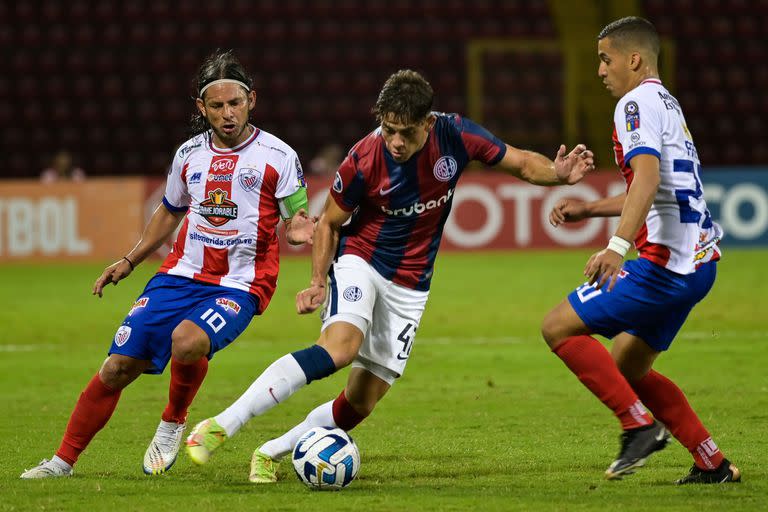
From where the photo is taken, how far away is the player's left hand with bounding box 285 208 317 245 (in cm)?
534

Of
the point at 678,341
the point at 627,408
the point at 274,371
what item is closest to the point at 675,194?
the point at 627,408

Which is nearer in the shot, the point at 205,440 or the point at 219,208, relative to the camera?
the point at 205,440

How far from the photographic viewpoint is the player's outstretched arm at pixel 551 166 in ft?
16.8

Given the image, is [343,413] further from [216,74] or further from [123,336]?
[216,74]

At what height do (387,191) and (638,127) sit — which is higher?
(638,127)

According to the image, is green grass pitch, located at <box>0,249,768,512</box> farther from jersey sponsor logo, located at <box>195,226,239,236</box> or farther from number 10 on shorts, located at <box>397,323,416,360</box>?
jersey sponsor logo, located at <box>195,226,239,236</box>

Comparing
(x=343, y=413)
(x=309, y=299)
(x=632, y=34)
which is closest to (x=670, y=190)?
(x=632, y=34)

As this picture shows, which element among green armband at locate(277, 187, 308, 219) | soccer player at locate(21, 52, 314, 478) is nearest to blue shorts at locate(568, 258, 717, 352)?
soccer player at locate(21, 52, 314, 478)

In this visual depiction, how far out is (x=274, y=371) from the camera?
4.94 meters

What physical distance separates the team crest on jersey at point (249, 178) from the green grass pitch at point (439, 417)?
1301 millimetres

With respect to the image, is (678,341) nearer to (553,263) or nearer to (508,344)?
(508,344)

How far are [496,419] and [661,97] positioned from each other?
254 cm

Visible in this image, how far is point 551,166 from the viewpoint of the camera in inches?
207

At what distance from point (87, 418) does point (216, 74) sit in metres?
1.68
